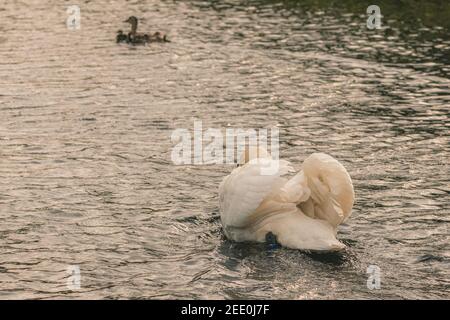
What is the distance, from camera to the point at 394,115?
84.0ft

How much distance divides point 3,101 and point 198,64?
286 inches

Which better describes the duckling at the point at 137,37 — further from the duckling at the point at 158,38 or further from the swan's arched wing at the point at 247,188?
the swan's arched wing at the point at 247,188

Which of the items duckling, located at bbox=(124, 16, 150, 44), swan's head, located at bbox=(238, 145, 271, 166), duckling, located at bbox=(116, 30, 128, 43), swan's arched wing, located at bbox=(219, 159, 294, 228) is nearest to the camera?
swan's arched wing, located at bbox=(219, 159, 294, 228)

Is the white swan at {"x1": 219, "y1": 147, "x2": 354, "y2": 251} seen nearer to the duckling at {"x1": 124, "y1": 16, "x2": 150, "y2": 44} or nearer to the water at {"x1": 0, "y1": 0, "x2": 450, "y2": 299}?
the water at {"x1": 0, "y1": 0, "x2": 450, "y2": 299}

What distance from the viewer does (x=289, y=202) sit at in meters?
15.5

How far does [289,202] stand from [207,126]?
9.68 meters

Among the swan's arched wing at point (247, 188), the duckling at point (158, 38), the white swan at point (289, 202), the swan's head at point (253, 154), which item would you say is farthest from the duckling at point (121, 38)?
the swan's arched wing at point (247, 188)

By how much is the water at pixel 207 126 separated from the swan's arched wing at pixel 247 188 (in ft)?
2.42

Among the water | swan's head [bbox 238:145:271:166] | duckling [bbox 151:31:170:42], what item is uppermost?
swan's head [bbox 238:145:271:166]

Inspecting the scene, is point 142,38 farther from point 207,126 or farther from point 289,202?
point 289,202

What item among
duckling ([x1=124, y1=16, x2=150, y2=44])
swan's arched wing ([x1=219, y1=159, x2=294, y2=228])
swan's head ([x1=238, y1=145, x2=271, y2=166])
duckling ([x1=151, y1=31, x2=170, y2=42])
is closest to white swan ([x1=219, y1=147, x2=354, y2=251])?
swan's arched wing ([x1=219, y1=159, x2=294, y2=228])

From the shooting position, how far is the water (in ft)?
49.4

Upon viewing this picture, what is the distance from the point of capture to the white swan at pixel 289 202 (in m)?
14.9
